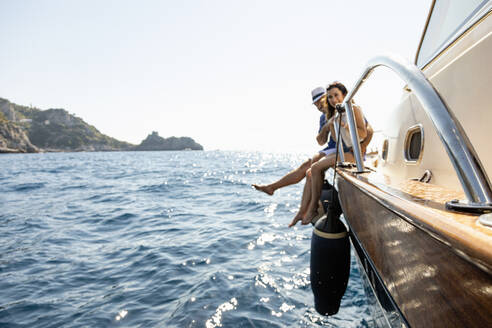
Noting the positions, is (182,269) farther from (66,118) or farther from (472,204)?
(66,118)

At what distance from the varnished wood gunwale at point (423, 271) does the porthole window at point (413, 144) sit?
100 cm

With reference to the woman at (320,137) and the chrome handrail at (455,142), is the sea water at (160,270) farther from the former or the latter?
the chrome handrail at (455,142)

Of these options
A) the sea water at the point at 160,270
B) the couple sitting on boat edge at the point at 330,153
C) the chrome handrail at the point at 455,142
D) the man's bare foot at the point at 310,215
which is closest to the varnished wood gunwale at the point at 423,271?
the chrome handrail at the point at 455,142

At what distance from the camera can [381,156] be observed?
3184 millimetres

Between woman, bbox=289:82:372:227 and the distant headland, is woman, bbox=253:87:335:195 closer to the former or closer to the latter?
woman, bbox=289:82:372:227

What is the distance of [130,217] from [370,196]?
6002 millimetres

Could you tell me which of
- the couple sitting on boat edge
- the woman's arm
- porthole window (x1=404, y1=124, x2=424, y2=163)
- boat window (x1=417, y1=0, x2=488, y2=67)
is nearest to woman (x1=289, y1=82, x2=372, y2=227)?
the couple sitting on boat edge

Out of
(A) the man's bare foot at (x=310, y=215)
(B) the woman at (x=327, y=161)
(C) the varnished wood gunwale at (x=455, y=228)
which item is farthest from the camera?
(A) the man's bare foot at (x=310, y=215)

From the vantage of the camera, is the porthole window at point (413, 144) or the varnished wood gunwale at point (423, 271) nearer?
the varnished wood gunwale at point (423, 271)

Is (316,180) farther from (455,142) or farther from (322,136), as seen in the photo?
(455,142)

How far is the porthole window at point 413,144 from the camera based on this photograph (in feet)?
6.81

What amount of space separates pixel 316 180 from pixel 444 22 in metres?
1.58

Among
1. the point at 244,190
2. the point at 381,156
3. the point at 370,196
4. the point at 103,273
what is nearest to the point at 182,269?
the point at 103,273

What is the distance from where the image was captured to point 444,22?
1.96m
